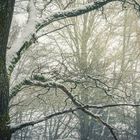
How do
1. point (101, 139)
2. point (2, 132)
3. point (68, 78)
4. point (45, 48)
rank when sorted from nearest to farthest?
point (2, 132) → point (68, 78) → point (45, 48) → point (101, 139)

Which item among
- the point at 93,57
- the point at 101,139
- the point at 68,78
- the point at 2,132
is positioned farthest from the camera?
the point at 101,139

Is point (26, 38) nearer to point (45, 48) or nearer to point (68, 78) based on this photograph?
point (68, 78)

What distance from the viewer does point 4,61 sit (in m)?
4.66

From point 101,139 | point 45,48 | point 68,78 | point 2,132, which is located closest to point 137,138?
point 101,139

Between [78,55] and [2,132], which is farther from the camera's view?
[78,55]

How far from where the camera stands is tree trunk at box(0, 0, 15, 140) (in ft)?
15.0

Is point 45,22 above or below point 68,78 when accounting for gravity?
above

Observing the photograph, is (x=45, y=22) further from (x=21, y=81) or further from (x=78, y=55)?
(x=78, y=55)

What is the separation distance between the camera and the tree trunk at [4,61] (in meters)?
4.57

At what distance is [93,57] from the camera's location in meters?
19.2

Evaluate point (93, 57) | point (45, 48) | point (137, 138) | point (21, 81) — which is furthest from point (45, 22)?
point (137, 138)

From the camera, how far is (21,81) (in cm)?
598

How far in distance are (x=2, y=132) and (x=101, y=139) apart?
19295 mm

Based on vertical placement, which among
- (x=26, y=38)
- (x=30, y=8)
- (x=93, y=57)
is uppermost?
(x=93, y=57)
